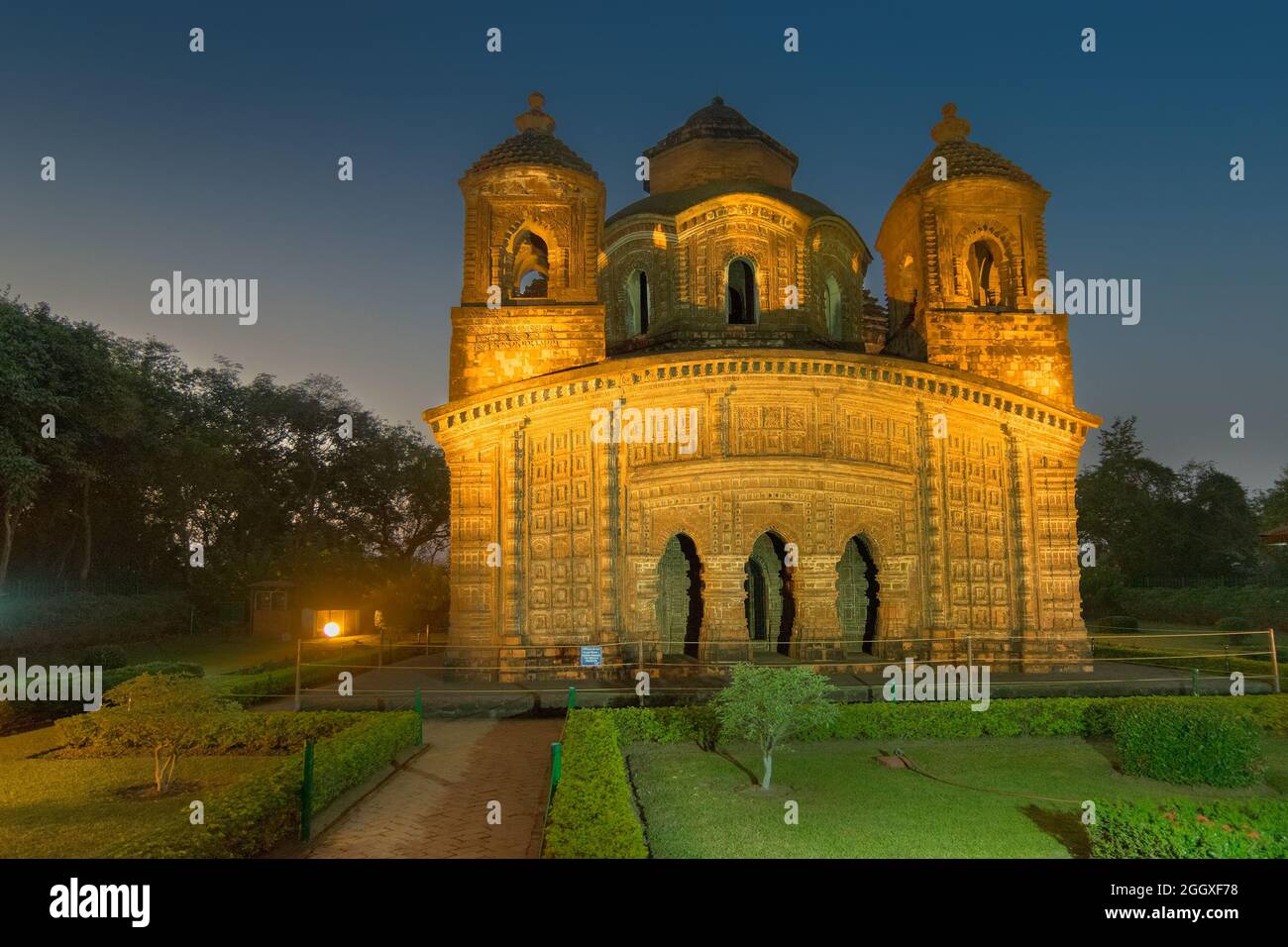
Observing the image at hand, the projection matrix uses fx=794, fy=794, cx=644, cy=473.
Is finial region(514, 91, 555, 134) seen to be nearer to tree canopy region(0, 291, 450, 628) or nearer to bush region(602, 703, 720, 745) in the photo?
tree canopy region(0, 291, 450, 628)

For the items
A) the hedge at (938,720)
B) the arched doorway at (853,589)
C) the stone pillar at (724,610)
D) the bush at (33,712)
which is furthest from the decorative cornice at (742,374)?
the bush at (33,712)

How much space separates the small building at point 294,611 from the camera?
3409 centimetres

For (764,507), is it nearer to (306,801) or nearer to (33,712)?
(306,801)

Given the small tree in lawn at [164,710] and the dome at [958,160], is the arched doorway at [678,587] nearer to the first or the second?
the small tree in lawn at [164,710]

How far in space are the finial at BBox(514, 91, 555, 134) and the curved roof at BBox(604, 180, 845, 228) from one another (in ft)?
11.2

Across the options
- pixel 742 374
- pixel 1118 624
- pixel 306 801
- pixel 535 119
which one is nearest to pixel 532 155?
pixel 535 119

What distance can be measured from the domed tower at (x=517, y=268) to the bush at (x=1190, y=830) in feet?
54.5

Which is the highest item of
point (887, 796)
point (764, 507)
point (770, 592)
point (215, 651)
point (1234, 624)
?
point (764, 507)

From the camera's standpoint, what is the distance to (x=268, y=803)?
848cm

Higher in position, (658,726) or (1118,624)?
(658,726)

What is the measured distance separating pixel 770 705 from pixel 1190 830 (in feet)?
16.1

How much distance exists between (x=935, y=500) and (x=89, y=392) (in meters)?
27.8

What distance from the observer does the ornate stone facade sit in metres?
18.8

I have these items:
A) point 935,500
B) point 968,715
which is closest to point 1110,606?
point 935,500
